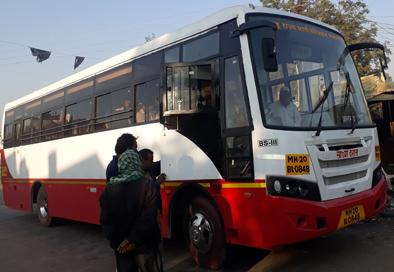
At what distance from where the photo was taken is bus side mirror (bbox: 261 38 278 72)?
210 inches

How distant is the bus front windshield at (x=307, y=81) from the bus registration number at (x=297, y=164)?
350 mm

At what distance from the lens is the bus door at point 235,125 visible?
562 cm

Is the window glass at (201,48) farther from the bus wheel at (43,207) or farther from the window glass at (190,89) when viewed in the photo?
the bus wheel at (43,207)

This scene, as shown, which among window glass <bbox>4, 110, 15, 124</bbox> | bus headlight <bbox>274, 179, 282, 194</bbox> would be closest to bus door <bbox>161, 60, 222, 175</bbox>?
bus headlight <bbox>274, 179, 282, 194</bbox>

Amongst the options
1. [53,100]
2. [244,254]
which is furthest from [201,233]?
[53,100]

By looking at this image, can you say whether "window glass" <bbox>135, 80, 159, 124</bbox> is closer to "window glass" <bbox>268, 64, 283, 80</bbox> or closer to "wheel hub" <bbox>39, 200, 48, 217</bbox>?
"window glass" <bbox>268, 64, 283, 80</bbox>

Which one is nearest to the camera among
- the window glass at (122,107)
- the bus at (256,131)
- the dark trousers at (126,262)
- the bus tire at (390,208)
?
the dark trousers at (126,262)

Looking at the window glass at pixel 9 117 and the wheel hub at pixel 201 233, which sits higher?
the window glass at pixel 9 117

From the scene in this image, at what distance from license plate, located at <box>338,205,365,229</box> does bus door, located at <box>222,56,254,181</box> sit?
118 centimetres

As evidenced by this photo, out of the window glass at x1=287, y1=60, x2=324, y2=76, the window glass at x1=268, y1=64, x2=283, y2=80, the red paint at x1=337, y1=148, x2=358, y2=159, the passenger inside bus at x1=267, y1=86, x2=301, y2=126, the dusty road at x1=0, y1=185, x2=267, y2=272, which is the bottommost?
the dusty road at x1=0, y1=185, x2=267, y2=272

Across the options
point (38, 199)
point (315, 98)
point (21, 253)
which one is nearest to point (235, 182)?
point (315, 98)

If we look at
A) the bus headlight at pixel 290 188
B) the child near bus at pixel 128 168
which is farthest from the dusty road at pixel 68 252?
the child near bus at pixel 128 168

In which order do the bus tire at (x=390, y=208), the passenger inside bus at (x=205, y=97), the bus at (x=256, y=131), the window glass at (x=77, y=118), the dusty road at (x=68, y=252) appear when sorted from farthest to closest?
1. the window glass at (x=77, y=118)
2. the bus tire at (x=390, y=208)
3. the dusty road at (x=68, y=252)
4. the passenger inside bus at (x=205, y=97)
5. the bus at (x=256, y=131)

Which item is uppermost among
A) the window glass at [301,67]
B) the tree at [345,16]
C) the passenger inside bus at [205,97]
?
the tree at [345,16]
